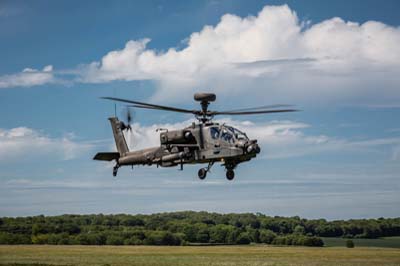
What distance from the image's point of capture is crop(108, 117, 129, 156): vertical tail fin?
43153mm

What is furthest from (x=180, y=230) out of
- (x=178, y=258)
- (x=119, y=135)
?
(x=119, y=135)

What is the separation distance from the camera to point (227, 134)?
3378 centimetres

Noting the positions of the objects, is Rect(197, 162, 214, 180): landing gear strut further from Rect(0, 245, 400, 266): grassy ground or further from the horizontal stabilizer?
Rect(0, 245, 400, 266): grassy ground

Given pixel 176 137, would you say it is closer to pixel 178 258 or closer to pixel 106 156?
pixel 106 156

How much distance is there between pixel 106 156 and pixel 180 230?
9157cm

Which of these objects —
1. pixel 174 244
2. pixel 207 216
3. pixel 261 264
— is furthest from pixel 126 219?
pixel 261 264

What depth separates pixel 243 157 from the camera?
3325 cm

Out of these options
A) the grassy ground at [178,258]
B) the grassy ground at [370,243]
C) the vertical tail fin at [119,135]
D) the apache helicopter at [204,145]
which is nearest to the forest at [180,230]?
the grassy ground at [370,243]

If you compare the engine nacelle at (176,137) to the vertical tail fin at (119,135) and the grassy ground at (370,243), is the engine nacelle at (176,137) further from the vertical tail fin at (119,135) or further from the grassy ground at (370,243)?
the grassy ground at (370,243)

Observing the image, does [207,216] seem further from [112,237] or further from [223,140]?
[223,140]

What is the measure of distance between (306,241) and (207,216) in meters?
63.0

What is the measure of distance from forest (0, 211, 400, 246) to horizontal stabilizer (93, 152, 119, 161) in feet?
226

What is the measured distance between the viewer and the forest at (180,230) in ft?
370

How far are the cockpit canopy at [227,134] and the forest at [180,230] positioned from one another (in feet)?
259
